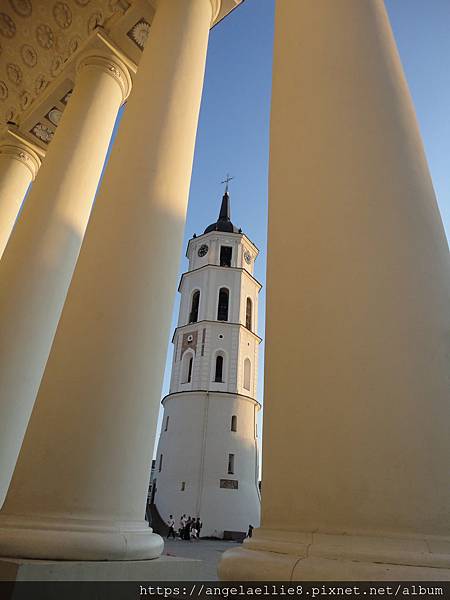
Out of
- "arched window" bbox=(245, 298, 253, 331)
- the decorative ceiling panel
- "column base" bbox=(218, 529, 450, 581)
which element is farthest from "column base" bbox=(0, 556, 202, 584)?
"arched window" bbox=(245, 298, 253, 331)

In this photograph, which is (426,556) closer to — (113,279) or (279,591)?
(279,591)

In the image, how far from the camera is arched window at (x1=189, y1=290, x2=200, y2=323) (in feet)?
406

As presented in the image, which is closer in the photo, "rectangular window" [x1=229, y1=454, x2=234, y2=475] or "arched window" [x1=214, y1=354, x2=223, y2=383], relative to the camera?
"rectangular window" [x1=229, y1=454, x2=234, y2=475]

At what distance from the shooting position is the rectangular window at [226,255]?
133m

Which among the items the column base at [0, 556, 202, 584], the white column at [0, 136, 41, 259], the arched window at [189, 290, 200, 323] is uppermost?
A: the arched window at [189, 290, 200, 323]

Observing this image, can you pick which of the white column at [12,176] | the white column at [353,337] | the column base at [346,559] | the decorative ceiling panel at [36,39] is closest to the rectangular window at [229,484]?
the white column at [12,176]

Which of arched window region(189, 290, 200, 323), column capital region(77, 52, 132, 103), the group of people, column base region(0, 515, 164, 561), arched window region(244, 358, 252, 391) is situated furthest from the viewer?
arched window region(189, 290, 200, 323)

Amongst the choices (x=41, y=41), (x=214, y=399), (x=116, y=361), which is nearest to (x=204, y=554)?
(x=116, y=361)

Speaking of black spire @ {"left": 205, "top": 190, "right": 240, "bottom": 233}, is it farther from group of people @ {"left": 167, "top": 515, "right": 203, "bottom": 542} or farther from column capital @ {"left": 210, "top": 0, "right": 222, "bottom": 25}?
column capital @ {"left": 210, "top": 0, "right": 222, "bottom": 25}

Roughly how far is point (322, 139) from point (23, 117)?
97.4ft

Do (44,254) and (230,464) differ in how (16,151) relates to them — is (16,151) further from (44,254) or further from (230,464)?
(230,464)

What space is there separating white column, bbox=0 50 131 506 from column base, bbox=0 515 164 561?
7.90 m

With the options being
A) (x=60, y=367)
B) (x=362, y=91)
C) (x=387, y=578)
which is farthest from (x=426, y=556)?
(x=60, y=367)

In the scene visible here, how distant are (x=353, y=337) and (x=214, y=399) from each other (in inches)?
4199
